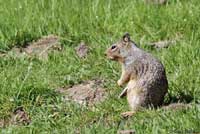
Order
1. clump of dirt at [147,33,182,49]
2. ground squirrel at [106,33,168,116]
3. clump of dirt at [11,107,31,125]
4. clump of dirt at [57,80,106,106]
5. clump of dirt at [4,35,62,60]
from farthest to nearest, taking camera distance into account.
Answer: clump of dirt at [4,35,62,60], clump of dirt at [147,33,182,49], clump of dirt at [57,80,106,106], clump of dirt at [11,107,31,125], ground squirrel at [106,33,168,116]

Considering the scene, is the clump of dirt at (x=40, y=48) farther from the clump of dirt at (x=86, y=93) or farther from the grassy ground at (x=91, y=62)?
the clump of dirt at (x=86, y=93)

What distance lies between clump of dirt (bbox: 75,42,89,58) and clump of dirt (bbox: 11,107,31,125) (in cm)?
128

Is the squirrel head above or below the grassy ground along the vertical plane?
above

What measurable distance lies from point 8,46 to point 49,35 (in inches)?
18.5

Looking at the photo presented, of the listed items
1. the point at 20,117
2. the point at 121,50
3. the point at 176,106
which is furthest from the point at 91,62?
the point at 176,106

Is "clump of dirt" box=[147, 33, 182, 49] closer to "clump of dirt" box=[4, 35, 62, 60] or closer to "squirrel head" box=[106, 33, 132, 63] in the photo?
"clump of dirt" box=[4, 35, 62, 60]

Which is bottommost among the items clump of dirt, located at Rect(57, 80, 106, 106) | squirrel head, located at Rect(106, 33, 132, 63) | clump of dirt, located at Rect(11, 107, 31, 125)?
clump of dirt, located at Rect(11, 107, 31, 125)

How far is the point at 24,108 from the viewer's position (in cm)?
693

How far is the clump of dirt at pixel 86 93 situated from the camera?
7.03 metres

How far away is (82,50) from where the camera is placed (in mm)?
8156

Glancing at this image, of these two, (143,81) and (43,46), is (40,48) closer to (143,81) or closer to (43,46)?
(43,46)

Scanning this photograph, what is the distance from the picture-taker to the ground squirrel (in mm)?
6430

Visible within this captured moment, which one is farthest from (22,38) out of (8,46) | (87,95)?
(87,95)

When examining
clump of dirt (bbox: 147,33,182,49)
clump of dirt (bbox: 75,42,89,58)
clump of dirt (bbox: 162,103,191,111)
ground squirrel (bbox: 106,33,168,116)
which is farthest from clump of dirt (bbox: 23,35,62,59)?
clump of dirt (bbox: 162,103,191,111)
